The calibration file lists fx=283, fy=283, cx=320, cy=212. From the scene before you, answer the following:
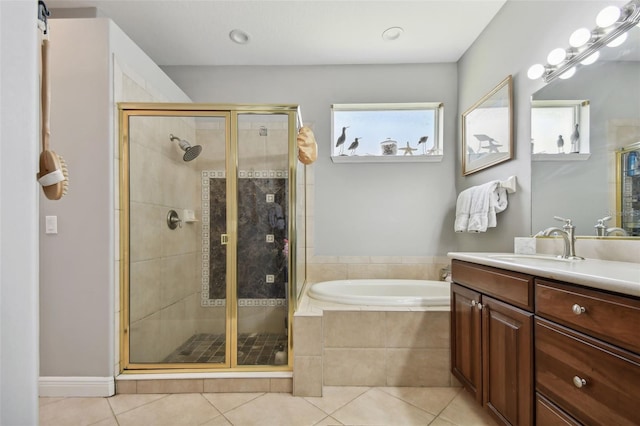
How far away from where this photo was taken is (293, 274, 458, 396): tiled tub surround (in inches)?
69.9

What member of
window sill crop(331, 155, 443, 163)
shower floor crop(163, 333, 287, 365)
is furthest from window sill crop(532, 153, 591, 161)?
shower floor crop(163, 333, 287, 365)

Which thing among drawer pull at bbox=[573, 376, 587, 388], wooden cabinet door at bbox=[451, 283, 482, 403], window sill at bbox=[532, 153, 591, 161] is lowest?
wooden cabinet door at bbox=[451, 283, 482, 403]

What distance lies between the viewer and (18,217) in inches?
15.6

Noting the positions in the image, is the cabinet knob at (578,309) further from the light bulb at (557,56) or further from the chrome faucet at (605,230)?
the light bulb at (557,56)

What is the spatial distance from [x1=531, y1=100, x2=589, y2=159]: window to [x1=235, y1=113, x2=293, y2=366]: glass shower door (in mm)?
1511

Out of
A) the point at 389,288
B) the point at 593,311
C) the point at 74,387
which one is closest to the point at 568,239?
the point at 593,311

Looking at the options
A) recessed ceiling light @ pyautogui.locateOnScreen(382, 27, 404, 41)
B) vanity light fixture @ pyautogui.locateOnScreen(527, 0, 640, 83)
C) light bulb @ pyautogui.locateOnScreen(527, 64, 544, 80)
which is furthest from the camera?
recessed ceiling light @ pyautogui.locateOnScreen(382, 27, 404, 41)

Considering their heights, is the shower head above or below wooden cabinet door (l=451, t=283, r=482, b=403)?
above

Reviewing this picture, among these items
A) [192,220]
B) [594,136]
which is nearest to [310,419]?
[192,220]

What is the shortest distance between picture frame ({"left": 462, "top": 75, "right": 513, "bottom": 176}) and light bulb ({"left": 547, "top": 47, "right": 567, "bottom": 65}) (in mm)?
360

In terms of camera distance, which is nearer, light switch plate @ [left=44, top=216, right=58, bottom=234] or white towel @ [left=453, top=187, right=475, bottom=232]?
light switch plate @ [left=44, top=216, right=58, bottom=234]

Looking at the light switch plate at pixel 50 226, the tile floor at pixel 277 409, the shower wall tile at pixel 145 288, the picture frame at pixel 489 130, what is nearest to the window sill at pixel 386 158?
the picture frame at pixel 489 130

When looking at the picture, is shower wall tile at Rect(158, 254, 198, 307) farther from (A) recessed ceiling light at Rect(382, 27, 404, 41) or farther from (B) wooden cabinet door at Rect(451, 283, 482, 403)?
(A) recessed ceiling light at Rect(382, 27, 404, 41)

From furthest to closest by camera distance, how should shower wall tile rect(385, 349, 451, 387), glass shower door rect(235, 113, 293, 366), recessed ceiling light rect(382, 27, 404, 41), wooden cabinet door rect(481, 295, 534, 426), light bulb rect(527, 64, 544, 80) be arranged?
recessed ceiling light rect(382, 27, 404, 41) < glass shower door rect(235, 113, 293, 366) < shower wall tile rect(385, 349, 451, 387) < light bulb rect(527, 64, 544, 80) < wooden cabinet door rect(481, 295, 534, 426)
